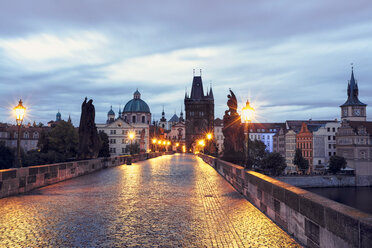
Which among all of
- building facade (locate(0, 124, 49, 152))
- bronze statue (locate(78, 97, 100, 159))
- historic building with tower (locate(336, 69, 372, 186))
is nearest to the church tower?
historic building with tower (locate(336, 69, 372, 186))

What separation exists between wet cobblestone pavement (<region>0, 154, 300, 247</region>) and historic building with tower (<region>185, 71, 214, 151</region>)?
122122 millimetres

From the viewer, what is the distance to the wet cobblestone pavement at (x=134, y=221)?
666 cm

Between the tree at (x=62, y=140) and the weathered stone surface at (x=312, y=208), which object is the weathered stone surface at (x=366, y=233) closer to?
the weathered stone surface at (x=312, y=208)

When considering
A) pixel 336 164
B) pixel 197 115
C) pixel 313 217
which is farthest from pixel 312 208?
pixel 197 115

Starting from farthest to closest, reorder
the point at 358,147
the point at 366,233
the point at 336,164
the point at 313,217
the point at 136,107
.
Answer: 1. the point at 136,107
2. the point at 358,147
3. the point at 336,164
4. the point at 313,217
5. the point at 366,233

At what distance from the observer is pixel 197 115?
140 meters

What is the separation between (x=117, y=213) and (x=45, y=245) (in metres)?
3.05

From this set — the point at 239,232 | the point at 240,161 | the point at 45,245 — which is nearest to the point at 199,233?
the point at 239,232

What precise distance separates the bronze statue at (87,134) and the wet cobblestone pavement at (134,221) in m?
12.7

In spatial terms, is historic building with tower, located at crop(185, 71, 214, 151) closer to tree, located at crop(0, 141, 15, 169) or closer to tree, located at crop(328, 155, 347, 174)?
tree, located at crop(328, 155, 347, 174)

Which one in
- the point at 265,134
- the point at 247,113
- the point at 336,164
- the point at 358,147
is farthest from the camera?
the point at 265,134

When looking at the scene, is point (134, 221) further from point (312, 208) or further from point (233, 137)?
point (233, 137)

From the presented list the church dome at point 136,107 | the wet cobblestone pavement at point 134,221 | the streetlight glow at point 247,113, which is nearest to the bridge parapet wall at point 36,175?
the wet cobblestone pavement at point 134,221

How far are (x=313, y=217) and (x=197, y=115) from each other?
134 meters
